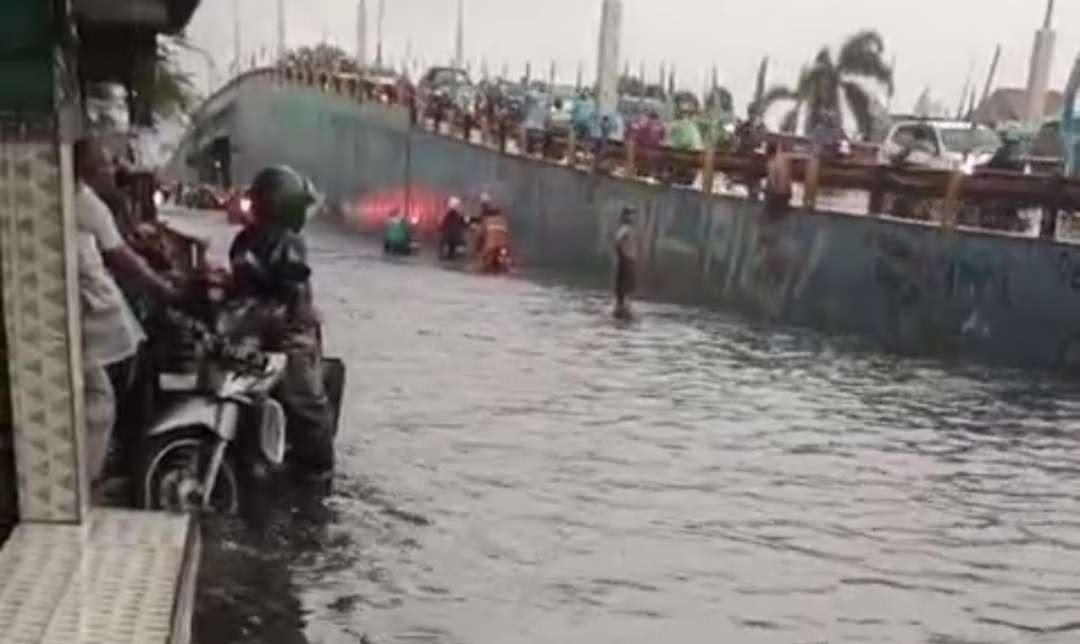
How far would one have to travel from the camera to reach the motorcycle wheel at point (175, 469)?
7812 millimetres

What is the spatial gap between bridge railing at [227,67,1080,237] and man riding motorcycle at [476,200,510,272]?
203cm

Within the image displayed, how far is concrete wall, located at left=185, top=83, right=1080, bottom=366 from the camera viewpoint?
18.5m

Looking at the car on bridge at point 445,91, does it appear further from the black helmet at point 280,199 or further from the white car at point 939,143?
the black helmet at point 280,199

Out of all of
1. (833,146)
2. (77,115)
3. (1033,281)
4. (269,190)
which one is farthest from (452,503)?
(833,146)

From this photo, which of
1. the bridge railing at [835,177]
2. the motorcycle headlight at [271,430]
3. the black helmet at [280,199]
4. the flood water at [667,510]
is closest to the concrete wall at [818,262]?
the bridge railing at [835,177]

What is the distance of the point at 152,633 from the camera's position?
4238 mm

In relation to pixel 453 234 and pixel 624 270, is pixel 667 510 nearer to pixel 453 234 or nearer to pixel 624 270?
pixel 624 270

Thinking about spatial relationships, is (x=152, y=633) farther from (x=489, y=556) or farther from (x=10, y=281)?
(x=489, y=556)

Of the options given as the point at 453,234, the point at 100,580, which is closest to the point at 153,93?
the point at 100,580

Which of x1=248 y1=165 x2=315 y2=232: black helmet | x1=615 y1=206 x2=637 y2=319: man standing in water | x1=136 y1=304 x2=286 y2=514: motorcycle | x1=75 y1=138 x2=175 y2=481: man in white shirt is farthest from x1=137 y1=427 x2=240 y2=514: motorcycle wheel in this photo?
x1=615 y1=206 x2=637 y2=319: man standing in water

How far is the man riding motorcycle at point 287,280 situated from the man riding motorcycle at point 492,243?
20867mm

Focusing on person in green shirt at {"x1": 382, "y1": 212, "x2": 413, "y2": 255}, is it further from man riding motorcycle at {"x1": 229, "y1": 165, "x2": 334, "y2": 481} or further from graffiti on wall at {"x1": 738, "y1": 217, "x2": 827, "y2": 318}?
man riding motorcycle at {"x1": 229, "y1": 165, "x2": 334, "y2": 481}

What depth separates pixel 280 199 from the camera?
858cm

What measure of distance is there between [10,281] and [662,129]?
2938 centimetres
